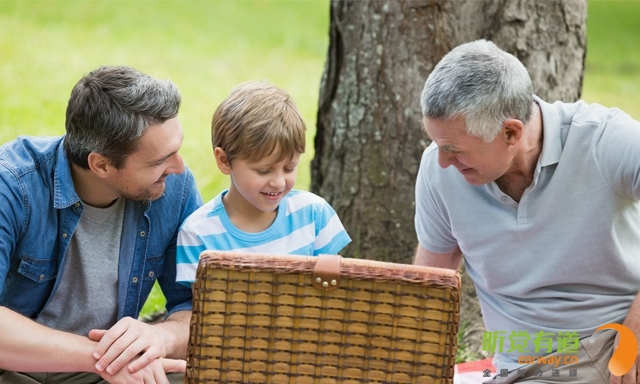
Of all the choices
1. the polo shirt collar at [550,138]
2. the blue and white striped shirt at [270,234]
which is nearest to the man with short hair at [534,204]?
the polo shirt collar at [550,138]

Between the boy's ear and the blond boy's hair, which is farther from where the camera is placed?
the boy's ear

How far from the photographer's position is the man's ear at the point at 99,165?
2555mm

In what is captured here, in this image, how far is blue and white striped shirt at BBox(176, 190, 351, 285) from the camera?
263 cm

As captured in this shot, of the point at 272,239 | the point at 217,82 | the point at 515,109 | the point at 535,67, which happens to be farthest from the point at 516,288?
the point at 217,82

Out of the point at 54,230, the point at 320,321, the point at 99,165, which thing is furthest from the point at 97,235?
the point at 320,321

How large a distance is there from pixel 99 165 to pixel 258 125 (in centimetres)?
52

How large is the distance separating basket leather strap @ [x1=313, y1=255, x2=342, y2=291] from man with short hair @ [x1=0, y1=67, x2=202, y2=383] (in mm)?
702

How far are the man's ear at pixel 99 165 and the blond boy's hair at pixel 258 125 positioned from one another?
0.36m

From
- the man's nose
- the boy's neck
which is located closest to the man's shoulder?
the boy's neck

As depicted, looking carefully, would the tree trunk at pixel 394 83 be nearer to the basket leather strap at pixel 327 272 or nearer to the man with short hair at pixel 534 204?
the man with short hair at pixel 534 204

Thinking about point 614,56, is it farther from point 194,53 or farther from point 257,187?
point 257,187

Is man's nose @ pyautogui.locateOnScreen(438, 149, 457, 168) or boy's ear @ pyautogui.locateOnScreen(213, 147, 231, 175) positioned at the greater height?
man's nose @ pyautogui.locateOnScreen(438, 149, 457, 168)

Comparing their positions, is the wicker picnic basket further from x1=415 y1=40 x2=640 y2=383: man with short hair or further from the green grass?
the green grass

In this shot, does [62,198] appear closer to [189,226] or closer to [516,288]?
[189,226]
